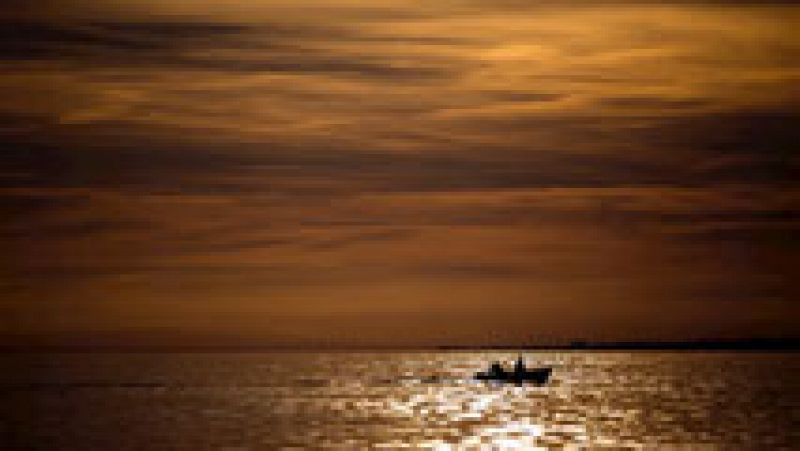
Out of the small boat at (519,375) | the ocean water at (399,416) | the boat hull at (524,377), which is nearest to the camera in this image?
the ocean water at (399,416)

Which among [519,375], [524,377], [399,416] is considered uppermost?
[524,377]

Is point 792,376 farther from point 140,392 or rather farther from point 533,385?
point 140,392

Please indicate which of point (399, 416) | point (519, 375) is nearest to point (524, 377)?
point (519, 375)

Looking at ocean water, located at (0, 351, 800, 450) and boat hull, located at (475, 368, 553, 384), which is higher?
boat hull, located at (475, 368, 553, 384)

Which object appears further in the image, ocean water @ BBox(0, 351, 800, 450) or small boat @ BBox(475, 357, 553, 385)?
small boat @ BBox(475, 357, 553, 385)

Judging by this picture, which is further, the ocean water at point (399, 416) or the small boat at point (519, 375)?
the small boat at point (519, 375)

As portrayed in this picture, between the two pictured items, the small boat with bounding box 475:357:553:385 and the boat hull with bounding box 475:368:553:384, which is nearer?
the small boat with bounding box 475:357:553:385

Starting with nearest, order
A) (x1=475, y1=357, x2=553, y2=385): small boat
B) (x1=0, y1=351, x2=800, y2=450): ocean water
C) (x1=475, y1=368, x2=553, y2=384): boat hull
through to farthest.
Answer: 1. (x1=0, y1=351, x2=800, y2=450): ocean water
2. (x1=475, y1=357, x2=553, y2=385): small boat
3. (x1=475, y1=368, x2=553, y2=384): boat hull

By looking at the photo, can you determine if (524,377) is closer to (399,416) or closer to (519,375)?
(519,375)

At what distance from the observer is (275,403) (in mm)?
137875

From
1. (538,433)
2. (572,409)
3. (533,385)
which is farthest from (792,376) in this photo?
(538,433)

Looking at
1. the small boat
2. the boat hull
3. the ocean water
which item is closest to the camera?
the ocean water

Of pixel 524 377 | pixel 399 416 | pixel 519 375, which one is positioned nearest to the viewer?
pixel 399 416

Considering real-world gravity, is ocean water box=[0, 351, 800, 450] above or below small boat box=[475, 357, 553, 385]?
below
